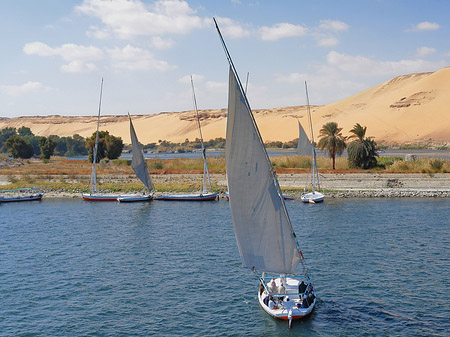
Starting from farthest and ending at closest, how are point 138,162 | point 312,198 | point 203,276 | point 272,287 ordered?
point 138,162, point 312,198, point 203,276, point 272,287

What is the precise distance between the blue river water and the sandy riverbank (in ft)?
27.1

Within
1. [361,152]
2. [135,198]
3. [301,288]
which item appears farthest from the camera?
[361,152]

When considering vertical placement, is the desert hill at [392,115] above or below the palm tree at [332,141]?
above

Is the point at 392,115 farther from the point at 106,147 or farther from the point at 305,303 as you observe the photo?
the point at 305,303

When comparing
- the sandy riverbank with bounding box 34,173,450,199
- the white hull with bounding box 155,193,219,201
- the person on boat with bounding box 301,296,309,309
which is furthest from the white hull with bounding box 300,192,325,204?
the person on boat with bounding box 301,296,309,309

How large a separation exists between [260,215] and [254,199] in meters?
0.63

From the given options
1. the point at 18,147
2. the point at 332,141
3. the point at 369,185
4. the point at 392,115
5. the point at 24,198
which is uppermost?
the point at 392,115

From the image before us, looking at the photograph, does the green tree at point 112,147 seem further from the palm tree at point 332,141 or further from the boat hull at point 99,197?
the palm tree at point 332,141

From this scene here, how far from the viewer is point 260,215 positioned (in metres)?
17.4

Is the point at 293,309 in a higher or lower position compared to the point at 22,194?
lower

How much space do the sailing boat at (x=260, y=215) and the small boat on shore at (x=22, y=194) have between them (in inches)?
1440

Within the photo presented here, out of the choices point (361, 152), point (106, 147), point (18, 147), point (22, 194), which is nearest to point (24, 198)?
point (22, 194)

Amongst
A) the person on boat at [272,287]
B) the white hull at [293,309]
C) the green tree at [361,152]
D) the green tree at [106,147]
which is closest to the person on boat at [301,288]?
the white hull at [293,309]

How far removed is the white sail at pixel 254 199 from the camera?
16453 mm
